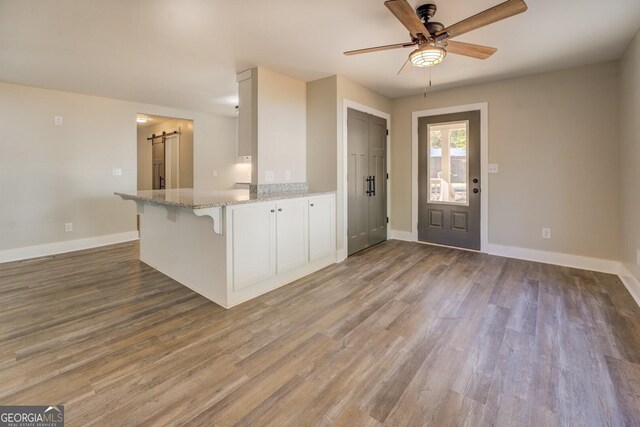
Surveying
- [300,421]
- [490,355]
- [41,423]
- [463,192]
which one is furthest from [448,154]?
[41,423]

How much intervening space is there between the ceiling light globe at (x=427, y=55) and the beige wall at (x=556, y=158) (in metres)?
2.30

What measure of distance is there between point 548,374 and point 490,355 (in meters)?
0.30

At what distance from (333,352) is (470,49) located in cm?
268

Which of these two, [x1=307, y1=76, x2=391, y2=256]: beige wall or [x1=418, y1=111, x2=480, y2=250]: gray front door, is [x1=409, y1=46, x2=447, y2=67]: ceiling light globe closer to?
[x1=307, y1=76, x2=391, y2=256]: beige wall

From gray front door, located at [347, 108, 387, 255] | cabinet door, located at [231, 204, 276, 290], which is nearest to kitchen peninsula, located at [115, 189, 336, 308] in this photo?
cabinet door, located at [231, 204, 276, 290]

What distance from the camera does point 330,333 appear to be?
223 centimetres

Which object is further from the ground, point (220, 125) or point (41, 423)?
point (220, 125)

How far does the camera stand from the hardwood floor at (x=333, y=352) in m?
1.50

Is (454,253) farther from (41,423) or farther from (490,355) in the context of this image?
(41,423)

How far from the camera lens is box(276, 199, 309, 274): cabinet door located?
10.3 ft

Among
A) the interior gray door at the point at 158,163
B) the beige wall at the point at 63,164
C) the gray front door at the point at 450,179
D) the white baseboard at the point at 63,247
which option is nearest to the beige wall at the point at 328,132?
the gray front door at the point at 450,179

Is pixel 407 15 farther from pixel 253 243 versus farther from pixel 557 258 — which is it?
pixel 557 258

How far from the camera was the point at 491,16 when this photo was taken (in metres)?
1.95

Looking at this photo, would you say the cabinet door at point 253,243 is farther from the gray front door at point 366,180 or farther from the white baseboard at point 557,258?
the white baseboard at point 557,258
